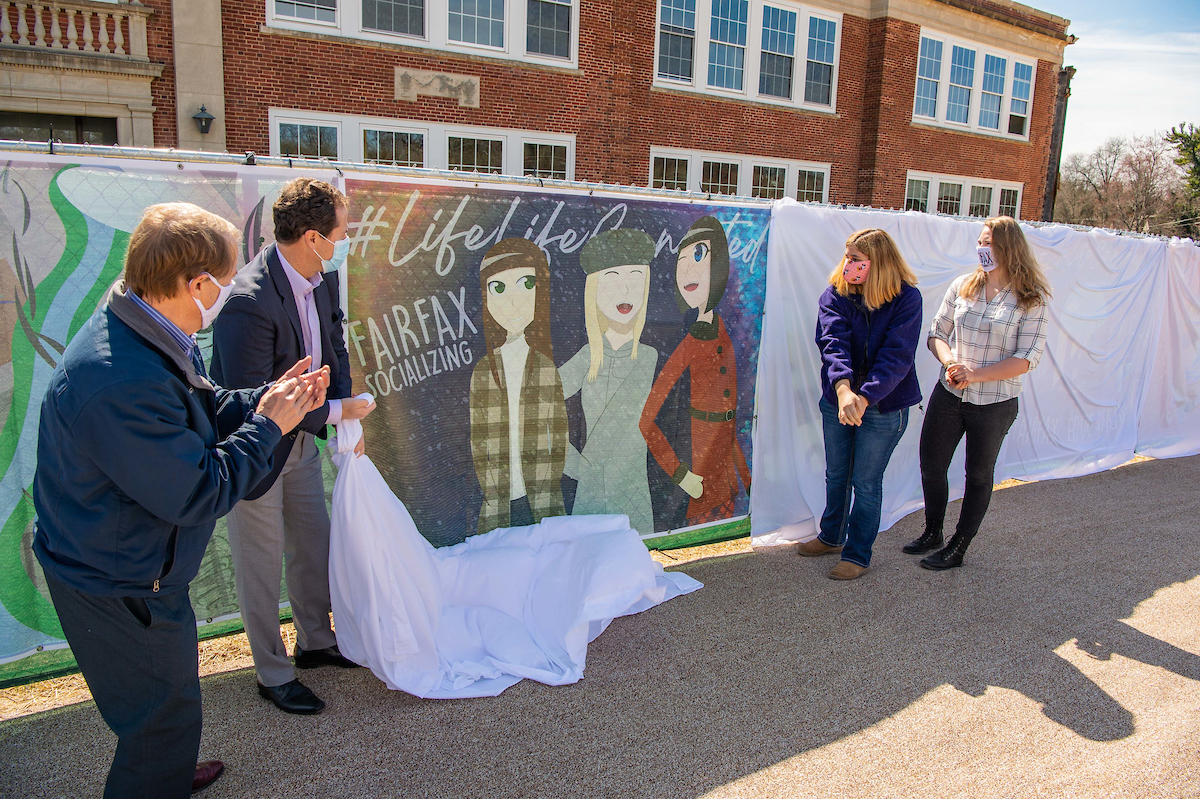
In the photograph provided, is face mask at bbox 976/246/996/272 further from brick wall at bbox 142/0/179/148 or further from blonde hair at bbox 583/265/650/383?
brick wall at bbox 142/0/179/148

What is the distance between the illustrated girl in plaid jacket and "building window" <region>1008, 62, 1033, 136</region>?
24.4 meters

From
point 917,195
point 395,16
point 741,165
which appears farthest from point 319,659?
point 917,195

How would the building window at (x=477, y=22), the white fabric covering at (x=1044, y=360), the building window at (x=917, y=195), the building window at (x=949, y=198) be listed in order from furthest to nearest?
the building window at (x=949, y=198), the building window at (x=917, y=195), the building window at (x=477, y=22), the white fabric covering at (x=1044, y=360)

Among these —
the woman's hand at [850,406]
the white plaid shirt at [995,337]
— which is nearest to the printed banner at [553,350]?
the woman's hand at [850,406]

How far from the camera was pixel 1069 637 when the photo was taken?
381cm

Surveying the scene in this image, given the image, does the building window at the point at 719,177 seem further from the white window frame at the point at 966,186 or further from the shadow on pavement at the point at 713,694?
the shadow on pavement at the point at 713,694

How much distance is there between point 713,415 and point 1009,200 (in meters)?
23.7

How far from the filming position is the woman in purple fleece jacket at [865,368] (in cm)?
416

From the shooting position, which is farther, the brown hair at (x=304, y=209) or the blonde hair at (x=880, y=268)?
the blonde hair at (x=880, y=268)

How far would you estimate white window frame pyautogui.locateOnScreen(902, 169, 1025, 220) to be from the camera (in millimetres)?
21031

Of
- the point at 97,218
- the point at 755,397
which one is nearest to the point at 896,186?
the point at 755,397

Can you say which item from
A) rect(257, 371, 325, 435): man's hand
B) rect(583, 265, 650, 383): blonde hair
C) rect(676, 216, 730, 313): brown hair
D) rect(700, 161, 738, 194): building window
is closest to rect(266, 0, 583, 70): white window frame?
rect(700, 161, 738, 194): building window

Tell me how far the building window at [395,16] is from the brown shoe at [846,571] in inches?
514

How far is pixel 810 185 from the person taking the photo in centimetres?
1981
